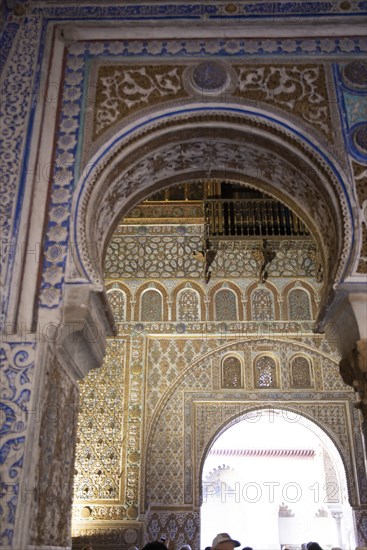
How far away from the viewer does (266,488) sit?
15.0 metres

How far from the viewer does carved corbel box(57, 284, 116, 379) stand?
3514 mm

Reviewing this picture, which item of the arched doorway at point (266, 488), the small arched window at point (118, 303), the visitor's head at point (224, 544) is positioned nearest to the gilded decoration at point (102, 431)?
the small arched window at point (118, 303)

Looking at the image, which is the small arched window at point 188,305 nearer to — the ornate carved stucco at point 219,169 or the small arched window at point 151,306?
the small arched window at point 151,306

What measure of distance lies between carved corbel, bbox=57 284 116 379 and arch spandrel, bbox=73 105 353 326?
0.13 m

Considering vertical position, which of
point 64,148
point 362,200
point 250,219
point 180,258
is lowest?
point 362,200

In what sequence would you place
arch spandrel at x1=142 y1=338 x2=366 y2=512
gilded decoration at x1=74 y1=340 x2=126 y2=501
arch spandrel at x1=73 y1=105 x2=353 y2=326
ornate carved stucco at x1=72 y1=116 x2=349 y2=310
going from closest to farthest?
arch spandrel at x1=73 y1=105 x2=353 y2=326, ornate carved stucco at x1=72 y1=116 x2=349 y2=310, gilded decoration at x1=74 y1=340 x2=126 y2=501, arch spandrel at x1=142 y1=338 x2=366 y2=512

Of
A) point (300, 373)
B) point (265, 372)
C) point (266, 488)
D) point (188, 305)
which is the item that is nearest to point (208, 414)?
point (265, 372)

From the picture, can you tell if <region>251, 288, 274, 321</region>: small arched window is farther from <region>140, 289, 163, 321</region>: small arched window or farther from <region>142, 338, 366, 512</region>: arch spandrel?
<region>140, 289, 163, 321</region>: small arched window

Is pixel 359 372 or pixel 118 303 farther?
pixel 118 303

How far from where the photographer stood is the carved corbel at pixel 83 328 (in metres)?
3.51

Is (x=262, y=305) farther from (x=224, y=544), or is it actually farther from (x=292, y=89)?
(x=224, y=544)

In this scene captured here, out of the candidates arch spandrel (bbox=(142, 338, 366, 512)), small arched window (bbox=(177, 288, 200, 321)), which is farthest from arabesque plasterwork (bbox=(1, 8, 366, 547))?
arch spandrel (bbox=(142, 338, 366, 512))

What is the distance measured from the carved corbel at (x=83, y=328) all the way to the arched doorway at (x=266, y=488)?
953cm

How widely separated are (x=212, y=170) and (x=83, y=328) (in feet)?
5.79
